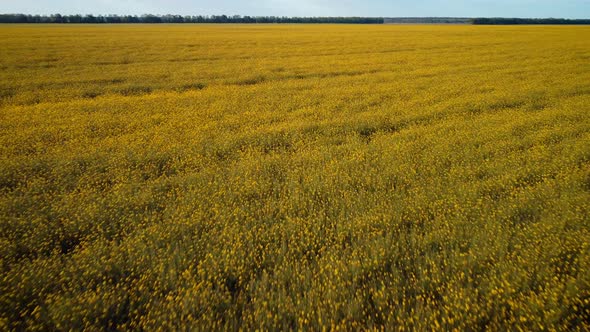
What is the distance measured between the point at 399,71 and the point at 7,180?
695 inches

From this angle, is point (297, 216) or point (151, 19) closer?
point (297, 216)

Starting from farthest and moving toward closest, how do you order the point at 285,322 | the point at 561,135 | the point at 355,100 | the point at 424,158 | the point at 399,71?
the point at 399,71 < the point at 355,100 < the point at 561,135 < the point at 424,158 < the point at 285,322

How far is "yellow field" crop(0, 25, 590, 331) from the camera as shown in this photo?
317 cm

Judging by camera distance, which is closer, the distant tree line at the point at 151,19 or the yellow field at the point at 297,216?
the yellow field at the point at 297,216

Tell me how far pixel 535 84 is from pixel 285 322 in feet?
52.1

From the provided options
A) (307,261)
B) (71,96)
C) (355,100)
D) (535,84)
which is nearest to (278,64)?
(355,100)

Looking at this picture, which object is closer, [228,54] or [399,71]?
[399,71]

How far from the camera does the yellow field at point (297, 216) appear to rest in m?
3.17

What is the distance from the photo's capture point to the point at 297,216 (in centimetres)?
470

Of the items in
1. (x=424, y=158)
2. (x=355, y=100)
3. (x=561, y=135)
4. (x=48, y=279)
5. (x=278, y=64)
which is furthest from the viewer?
(x=278, y=64)

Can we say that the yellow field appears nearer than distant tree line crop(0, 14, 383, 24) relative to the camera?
Yes

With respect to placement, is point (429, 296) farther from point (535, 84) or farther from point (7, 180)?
point (535, 84)

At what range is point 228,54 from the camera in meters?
24.9

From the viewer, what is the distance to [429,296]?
3.25 metres
